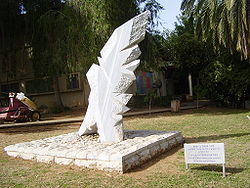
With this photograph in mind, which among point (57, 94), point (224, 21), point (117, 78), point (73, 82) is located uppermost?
point (224, 21)

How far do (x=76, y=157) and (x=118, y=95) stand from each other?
1.82 meters

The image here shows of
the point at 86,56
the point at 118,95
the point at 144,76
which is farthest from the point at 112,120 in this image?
the point at 144,76

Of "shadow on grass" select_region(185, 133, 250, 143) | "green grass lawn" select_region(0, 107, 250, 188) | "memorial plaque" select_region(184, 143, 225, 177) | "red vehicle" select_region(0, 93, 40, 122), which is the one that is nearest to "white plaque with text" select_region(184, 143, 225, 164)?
"memorial plaque" select_region(184, 143, 225, 177)

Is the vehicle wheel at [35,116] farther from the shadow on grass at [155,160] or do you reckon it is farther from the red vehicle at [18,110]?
the shadow on grass at [155,160]

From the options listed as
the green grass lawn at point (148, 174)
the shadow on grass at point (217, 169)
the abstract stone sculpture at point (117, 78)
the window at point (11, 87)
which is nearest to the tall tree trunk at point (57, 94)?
the window at point (11, 87)

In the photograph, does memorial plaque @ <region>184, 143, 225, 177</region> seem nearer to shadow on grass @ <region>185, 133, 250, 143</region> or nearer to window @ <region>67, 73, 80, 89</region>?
shadow on grass @ <region>185, 133, 250, 143</region>

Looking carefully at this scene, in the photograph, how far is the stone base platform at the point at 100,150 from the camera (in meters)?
5.44

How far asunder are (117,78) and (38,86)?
669 inches

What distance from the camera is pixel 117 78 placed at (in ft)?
22.8

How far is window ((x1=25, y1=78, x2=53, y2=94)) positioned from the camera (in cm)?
2222

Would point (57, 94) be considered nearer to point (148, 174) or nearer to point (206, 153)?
point (148, 174)

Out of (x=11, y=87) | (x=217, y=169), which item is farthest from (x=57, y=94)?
(x=217, y=169)

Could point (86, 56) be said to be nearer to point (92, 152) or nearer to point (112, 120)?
point (112, 120)

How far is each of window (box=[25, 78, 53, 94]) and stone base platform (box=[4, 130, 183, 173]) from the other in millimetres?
14939
